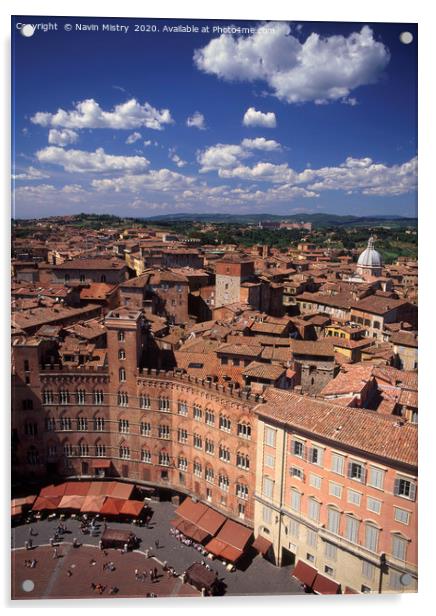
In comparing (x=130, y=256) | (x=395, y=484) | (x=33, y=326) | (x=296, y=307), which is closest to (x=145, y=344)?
(x=33, y=326)

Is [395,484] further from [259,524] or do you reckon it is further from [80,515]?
[80,515]

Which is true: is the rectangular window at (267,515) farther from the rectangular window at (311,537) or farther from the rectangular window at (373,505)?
the rectangular window at (373,505)

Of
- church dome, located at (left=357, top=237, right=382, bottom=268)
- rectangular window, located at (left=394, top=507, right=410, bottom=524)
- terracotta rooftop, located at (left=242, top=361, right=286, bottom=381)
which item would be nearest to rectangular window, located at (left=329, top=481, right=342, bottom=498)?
rectangular window, located at (left=394, top=507, right=410, bottom=524)

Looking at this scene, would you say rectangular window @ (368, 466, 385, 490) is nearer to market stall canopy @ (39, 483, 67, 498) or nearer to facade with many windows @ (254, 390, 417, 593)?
facade with many windows @ (254, 390, 417, 593)

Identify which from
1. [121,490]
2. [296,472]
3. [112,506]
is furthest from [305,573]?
[121,490]

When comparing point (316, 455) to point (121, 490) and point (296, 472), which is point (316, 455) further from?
point (121, 490)

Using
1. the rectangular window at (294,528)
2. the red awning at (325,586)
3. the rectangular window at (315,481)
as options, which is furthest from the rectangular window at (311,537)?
the rectangular window at (315,481)
